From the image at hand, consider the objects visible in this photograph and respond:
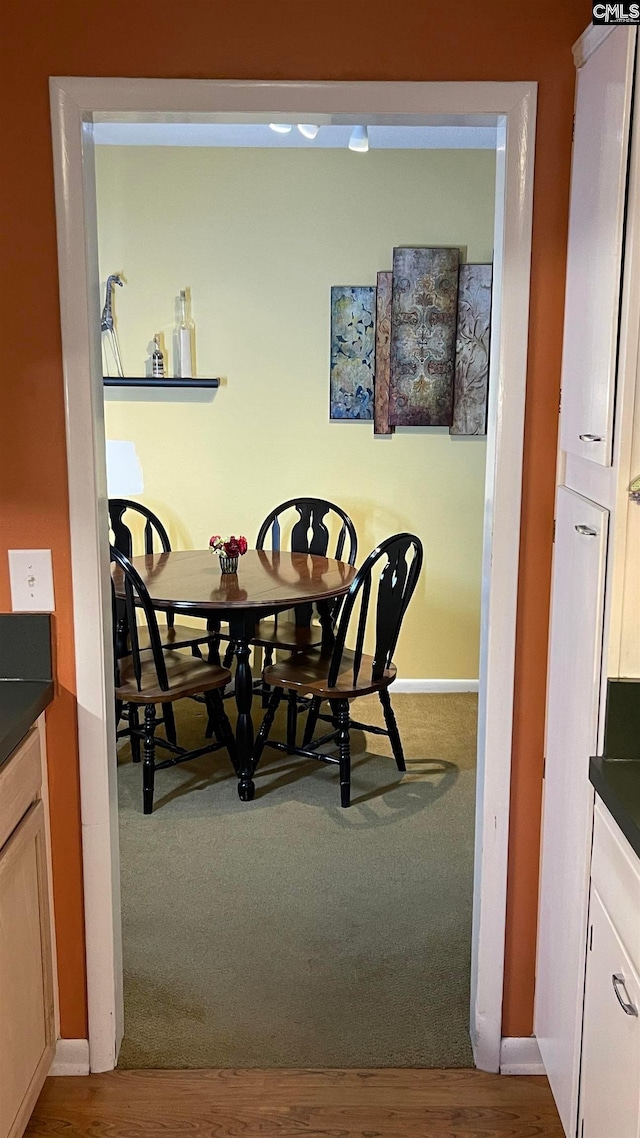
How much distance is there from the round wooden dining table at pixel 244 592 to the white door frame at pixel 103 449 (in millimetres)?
1446

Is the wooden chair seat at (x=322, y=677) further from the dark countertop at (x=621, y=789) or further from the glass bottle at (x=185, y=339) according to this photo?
the dark countertop at (x=621, y=789)

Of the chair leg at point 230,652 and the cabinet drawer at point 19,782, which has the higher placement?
the cabinet drawer at point 19,782

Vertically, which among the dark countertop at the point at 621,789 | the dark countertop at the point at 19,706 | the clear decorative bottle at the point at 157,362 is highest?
the clear decorative bottle at the point at 157,362

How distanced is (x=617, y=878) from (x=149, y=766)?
2326 millimetres

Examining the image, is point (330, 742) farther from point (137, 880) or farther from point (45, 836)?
point (45, 836)

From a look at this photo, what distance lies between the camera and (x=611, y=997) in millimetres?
1721

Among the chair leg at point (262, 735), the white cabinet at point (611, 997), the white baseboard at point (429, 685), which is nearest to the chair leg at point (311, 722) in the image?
the chair leg at point (262, 735)

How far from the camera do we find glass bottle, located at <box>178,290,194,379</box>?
194 inches

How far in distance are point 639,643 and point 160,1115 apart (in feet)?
4.77

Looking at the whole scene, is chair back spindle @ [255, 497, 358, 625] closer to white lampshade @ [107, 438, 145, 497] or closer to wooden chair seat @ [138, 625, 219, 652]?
wooden chair seat @ [138, 625, 219, 652]

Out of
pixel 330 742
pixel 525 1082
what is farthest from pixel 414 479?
pixel 525 1082

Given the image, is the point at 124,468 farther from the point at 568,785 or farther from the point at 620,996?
the point at 620,996

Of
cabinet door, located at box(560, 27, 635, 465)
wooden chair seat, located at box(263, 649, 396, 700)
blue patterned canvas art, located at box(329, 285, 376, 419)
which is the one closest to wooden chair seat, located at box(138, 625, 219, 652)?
wooden chair seat, located at box(263, 649, 396, 700)

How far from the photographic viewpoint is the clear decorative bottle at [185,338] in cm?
493
